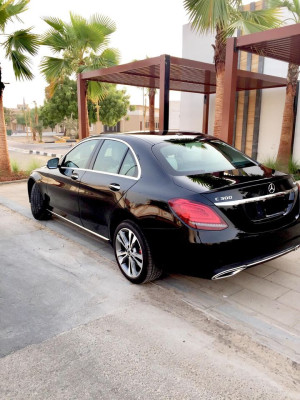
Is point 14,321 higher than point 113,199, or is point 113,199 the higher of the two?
point 113,199

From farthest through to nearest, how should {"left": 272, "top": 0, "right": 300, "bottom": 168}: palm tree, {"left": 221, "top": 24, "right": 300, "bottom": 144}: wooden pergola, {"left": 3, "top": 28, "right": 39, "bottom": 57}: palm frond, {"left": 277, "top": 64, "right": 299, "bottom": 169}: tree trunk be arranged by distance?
1. {"left": 277, "top": 64, "right": 299, "bottom": 169}: tree trunk
2. {"left": 272, "top": 0, "right": 300, "bottom": 168}: palm tree
3. {"left": 3, "top": 28, "right": 39, "bottom": 57}: palm frond
4. {"left": 221, "top": 24, "right": 300, "bottom": 144}: wooden pergola

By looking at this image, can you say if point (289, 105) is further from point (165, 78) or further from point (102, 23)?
point (102, 23)

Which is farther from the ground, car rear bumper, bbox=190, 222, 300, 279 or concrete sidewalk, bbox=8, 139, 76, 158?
car rear bumper, bbox=190, 222, 300, 279

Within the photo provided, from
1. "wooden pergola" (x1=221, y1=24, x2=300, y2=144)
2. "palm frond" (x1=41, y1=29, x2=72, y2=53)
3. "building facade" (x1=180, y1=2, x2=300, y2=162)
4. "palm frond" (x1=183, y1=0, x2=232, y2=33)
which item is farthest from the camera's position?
"building facade" (x1=180, y1=2, x2=300, y2=162)

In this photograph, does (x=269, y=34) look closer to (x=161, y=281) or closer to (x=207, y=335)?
(x=161, y=281)

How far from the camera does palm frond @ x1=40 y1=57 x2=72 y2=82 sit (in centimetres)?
1164

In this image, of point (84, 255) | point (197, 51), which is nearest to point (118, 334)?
point (84, 255)

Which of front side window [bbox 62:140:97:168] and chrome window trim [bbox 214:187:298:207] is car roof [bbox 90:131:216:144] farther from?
chrome window trim [bbox 214:187:298:207]

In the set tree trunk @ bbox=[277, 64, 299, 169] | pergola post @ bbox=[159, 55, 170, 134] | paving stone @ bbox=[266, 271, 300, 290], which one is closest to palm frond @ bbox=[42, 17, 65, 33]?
pergola post @ bbox=[159, 55, 170, 134]

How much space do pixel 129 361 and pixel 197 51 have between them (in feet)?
47.3

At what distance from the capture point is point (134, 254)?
361 cm

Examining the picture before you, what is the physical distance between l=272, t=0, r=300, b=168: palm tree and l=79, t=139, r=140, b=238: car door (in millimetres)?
7731

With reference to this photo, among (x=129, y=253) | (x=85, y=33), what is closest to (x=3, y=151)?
(x=85, y=33)

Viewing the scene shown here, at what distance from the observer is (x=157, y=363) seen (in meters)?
2.49
